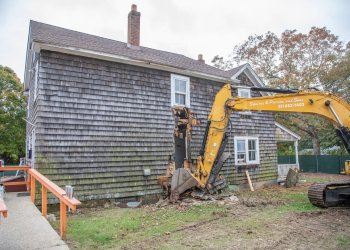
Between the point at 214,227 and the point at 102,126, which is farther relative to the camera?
the point at 102,126

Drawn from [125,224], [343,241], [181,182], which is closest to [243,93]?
[181,182]

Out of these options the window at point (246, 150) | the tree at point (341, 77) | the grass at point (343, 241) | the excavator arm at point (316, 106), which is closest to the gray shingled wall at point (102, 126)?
the window at point (246, 150)

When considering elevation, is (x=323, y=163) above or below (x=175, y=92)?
below

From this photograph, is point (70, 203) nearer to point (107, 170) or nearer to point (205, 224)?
point (205, 224)

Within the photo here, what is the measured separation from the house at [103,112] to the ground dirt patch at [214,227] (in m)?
1.42

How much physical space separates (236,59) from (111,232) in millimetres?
30114

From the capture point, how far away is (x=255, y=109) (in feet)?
30.4

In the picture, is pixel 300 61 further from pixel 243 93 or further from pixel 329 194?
pixel 329 194

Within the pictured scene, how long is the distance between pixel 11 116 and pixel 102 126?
76.4 feet

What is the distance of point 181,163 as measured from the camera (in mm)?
10648

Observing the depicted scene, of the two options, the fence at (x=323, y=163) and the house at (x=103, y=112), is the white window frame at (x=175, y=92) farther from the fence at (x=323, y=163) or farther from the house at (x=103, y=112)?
the fence at (x=323, y=163)

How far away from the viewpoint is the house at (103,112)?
8.74 metres

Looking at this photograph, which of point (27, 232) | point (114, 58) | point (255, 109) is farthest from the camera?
point (114, 58)

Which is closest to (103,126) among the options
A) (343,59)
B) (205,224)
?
(205,224)
